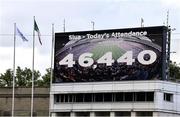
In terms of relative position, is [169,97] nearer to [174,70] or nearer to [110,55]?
[110,55]

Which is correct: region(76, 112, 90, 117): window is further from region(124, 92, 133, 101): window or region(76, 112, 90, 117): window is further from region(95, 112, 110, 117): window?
region(124, 92, 133, 101): window

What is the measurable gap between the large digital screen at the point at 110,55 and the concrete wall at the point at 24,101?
3.41 metres

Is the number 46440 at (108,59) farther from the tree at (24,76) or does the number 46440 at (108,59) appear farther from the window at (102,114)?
the tree at (24,76)

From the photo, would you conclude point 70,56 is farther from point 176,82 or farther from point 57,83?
point 176,82

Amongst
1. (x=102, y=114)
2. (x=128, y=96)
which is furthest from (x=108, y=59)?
(x=102, y=114)

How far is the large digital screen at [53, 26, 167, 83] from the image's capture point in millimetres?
79375

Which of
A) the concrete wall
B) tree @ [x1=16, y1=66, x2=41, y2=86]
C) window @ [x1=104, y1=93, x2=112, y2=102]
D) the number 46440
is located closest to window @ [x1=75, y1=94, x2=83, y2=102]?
window @ [x1=104, y1=93, x2=112, y2=102]

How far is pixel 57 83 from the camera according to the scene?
3337 inches

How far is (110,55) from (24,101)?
13.4 m

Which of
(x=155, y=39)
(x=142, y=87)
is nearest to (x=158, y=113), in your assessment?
(x=142, y=87)

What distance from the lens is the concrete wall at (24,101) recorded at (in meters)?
87.2

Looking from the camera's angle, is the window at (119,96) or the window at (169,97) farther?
the window at (119,96)

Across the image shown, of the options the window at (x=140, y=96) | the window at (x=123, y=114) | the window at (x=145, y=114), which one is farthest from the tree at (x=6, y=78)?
the window at (x=145, y=114)

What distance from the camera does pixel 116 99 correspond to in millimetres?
81625
